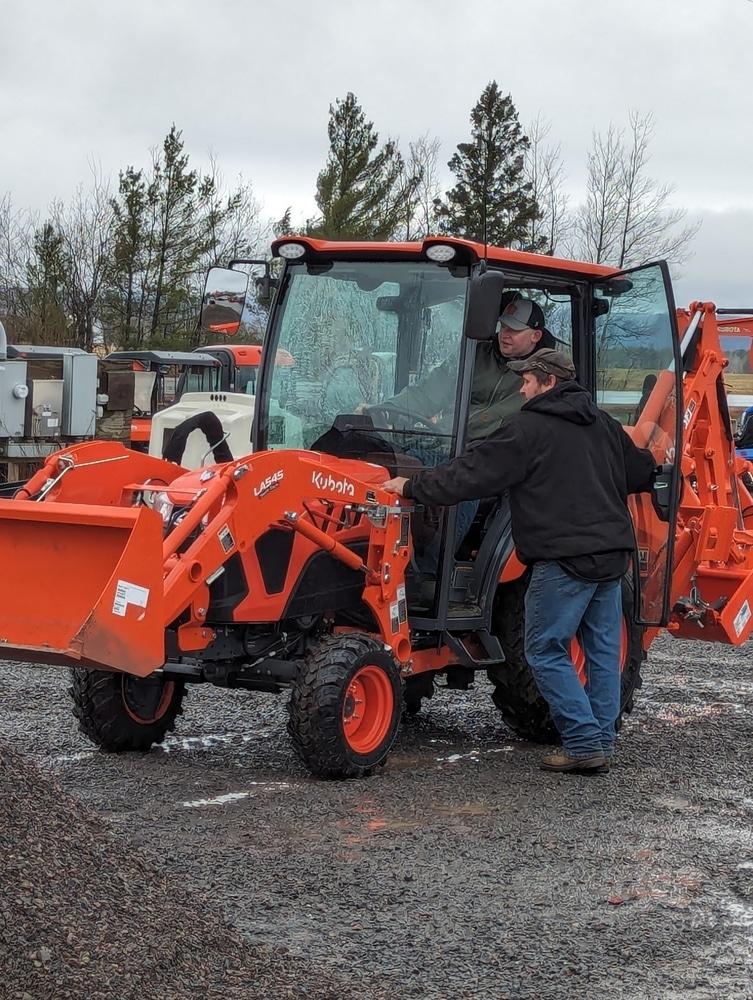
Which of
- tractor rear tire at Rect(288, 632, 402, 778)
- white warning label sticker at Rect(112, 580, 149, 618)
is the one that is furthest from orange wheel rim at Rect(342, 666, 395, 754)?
white warning label sticker at Rect(112, 580, 149, 618)

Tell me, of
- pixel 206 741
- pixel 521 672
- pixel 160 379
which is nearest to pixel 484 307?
pixel 521 672

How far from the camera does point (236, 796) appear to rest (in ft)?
18.9

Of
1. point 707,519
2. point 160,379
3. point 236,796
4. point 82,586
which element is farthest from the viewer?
point 160,379

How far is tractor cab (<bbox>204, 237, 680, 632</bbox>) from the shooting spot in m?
6.52

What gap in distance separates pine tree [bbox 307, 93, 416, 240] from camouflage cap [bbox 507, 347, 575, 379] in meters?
32.0

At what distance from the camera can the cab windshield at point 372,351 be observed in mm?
6539

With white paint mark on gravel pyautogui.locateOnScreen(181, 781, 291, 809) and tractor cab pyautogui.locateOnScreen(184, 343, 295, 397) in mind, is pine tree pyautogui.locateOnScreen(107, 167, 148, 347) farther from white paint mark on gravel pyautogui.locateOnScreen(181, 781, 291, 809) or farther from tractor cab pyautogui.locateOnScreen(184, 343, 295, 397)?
white paint mark on gravel pyautogui.locateOnScreen(181, 781, 291, 809)

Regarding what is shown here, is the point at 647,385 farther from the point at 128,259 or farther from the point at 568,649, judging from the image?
the point at 128,259

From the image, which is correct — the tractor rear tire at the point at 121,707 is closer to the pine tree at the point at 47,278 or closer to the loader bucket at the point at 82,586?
the loader bucket at the point at 82,586

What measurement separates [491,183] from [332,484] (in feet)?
121

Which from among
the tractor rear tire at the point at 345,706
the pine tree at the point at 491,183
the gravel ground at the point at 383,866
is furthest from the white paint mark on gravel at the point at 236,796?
the pine tree at the point at 491,183

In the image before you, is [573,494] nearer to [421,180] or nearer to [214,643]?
[214,643]

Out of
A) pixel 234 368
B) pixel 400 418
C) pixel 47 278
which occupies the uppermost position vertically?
pixel 47 278

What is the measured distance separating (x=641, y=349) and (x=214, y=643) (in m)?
2.70
